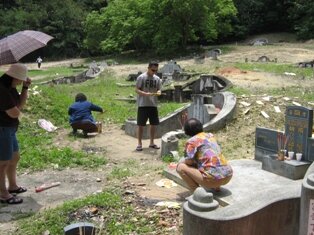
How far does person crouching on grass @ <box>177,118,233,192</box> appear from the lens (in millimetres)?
5566

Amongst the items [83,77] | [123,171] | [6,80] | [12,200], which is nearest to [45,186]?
[12,200]

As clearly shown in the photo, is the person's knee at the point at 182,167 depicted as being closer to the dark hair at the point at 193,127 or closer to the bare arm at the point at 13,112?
the dark hair at the point at 193,127

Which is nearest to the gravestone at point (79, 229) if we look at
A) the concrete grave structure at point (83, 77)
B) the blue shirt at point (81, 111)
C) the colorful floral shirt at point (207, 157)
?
the colorful floral shirt at point (207, 157)

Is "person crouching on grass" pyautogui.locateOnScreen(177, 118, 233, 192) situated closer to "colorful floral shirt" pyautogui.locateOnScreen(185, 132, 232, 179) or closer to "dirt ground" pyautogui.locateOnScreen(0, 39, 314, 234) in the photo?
"colorful floral shirt" pyautogui.locateOnScreen(185, 132, 232, 179)

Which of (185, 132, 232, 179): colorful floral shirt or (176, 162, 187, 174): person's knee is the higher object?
(185, 132, 232, 179): colorful floral shirt

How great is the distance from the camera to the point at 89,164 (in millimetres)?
8812

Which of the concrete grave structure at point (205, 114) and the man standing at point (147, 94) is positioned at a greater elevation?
the man standing at point (147, 94)

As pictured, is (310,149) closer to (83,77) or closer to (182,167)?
(182,167)

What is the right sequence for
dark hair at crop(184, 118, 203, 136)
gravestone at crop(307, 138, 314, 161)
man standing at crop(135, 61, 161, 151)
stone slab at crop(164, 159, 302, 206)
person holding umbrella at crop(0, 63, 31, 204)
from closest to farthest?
stone slab at crop(164, 159, 302, 206) → dark hair at crop(184, 118, 203, 136) → person holding umbrella at crop(0, 63, 31, 204) → gravestone at crop(307, 138, 314, 161) → man standing at crop(135, 61, 161, 151)

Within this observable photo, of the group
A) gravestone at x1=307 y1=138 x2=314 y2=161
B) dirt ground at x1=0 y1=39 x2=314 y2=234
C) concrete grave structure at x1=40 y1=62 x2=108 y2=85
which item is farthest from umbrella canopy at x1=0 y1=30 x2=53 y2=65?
concrete grave structure at x1=40 y1=62 x2=108 y2=85

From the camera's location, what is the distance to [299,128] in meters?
6.63

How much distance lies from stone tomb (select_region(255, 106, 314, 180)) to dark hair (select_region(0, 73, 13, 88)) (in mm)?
3687

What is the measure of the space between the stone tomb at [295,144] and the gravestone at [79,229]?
8.93 ft

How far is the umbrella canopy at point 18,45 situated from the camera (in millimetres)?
6398
